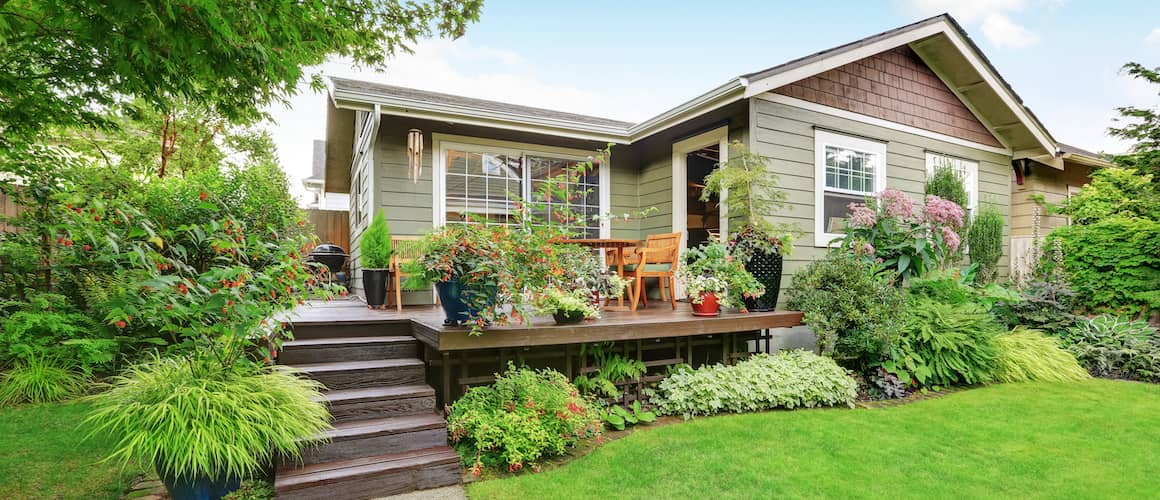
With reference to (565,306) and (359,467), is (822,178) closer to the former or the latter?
(565,306)

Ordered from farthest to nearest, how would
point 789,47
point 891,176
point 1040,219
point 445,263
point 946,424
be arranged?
1. point 789,47
2. point 1040,219
3. point 891,176
4. point 946,424
5. point 445,263

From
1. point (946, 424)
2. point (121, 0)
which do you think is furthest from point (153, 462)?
point (946, 424)

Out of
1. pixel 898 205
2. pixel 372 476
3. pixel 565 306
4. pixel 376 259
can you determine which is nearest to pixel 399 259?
pixel 376 259

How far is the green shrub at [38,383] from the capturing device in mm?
4031

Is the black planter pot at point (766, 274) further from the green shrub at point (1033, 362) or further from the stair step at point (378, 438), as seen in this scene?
the stair step at point (378, 438)

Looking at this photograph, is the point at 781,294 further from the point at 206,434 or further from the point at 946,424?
the point at 206,434

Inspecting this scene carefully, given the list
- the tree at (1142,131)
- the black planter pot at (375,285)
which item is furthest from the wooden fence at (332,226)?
the tree at (1142,131)

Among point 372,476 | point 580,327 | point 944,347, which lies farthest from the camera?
point 944,347

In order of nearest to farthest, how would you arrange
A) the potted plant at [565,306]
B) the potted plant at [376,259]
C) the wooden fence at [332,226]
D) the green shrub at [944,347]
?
the potted plant at [565,306]
the green shrub at [944,347]
the potted plant at [376,259]
the wooden fence at [332,226]

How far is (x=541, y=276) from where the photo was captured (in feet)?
11.5

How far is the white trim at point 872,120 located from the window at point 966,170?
24cm

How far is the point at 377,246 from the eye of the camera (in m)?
5.56

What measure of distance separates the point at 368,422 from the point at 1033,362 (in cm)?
631

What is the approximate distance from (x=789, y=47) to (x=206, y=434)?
11782 mm
